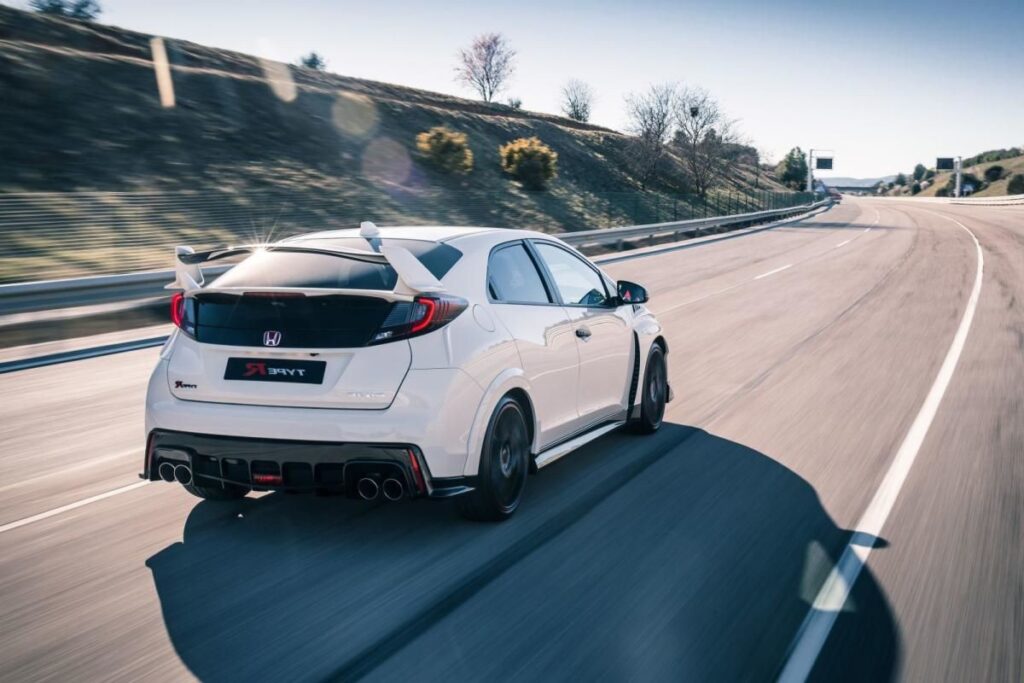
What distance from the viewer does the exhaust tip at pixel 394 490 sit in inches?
180

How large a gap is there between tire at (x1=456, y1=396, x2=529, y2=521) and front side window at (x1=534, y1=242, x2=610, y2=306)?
1.08 metres

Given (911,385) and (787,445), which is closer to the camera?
(787,445)

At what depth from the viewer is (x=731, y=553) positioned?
4734mm

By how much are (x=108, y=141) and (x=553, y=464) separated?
31419 mm

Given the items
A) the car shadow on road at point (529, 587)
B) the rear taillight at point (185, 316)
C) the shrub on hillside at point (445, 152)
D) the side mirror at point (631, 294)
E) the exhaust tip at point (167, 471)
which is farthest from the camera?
the shrub on hillside at point (445, 152)

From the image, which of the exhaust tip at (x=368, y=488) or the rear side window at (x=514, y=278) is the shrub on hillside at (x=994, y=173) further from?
the exhaust tip at (x=368, y=488)

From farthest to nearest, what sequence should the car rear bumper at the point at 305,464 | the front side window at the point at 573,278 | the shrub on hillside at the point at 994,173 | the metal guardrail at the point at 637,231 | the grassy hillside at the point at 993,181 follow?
the shrub on hillside at the point at 994,173 < the grassy hillside at the point at 993,181 < the metal guardrail at the point at 637,231 < the front side window at the point at 573,278 < the car rear bumper at the point at 305,464

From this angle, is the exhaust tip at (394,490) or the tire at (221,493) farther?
the tire at (221,493)

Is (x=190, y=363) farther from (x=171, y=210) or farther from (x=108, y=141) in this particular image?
(x=108, y=141)

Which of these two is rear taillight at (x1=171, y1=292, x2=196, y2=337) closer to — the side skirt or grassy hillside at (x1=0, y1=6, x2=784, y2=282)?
the side skirt

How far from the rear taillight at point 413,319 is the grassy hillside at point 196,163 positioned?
1407cm

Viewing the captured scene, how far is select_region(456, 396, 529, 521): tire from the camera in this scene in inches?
194

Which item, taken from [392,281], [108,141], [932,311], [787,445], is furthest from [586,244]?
[392,281]

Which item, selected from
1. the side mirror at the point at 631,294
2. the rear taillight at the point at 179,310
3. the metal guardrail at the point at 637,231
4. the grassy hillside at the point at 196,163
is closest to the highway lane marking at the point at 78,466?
the rear taillight at the point at 179,310
